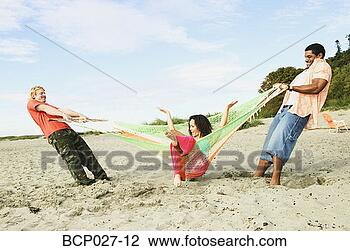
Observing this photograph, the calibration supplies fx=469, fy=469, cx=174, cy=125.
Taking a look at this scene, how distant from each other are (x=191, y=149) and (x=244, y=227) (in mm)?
1136

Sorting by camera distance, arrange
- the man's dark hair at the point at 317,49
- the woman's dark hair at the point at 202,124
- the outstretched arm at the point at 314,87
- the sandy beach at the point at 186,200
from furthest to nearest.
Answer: the woman's dark hair at the point at 202,124 < the man's dark hair at the point at 317,49 < the outstretched arm at the point at 314,87 < the sandy beach at the point at 186,200

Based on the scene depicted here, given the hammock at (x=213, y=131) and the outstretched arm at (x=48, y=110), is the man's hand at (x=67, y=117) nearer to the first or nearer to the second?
the outstretched arm at (x=48, y=110)

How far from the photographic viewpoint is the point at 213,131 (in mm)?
3887

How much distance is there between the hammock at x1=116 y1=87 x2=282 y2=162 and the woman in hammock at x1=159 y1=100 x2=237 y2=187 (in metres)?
0.06

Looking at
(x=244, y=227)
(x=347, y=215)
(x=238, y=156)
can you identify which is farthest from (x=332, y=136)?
(x=244, y=227)

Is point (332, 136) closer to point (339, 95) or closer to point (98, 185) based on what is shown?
point (339, 95)

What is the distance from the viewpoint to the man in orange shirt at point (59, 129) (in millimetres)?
3848

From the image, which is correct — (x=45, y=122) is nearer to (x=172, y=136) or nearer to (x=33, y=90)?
(x=33, y=90)

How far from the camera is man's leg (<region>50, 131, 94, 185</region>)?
154 inches

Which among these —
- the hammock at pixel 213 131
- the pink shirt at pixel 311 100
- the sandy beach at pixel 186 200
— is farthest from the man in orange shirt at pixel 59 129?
the pink shirt at pixel 311 100

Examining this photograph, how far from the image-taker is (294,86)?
11.8ft
